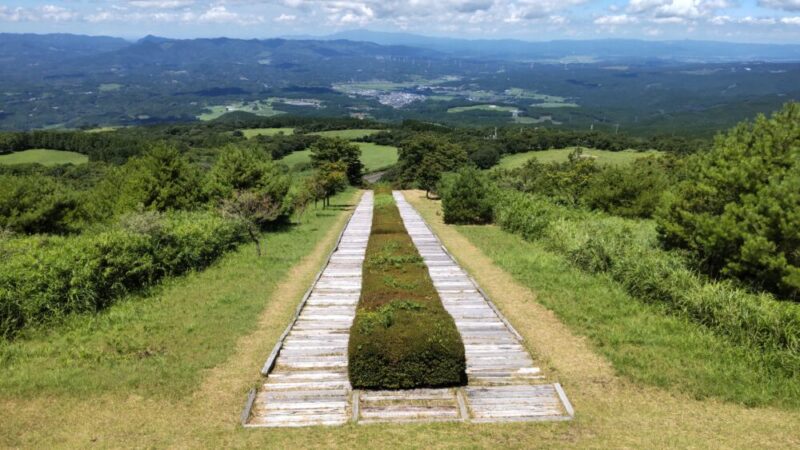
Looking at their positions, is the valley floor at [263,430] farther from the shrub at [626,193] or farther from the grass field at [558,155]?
the grass field at [558,155]

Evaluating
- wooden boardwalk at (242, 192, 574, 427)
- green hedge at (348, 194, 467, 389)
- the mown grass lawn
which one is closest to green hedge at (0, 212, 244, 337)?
wooden boardwalk at (242, 192, 574, 427)

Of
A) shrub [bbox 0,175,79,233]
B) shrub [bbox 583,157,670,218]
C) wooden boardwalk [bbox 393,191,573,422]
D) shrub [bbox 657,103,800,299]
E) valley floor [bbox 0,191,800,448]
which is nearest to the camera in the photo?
valley floor [bbox 0,191,800,448]

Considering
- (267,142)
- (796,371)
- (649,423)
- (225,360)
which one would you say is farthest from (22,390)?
(267,142)

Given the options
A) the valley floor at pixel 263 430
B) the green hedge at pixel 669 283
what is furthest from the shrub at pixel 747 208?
Result: the valley floor at pixel 263 430

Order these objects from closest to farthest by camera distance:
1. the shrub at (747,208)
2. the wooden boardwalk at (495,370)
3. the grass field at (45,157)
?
1. the wooden boardwalk at (495,370)
2. the shrub at (747,208)
3. the grass field at (45,157)

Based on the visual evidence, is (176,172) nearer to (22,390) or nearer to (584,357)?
(22,390)

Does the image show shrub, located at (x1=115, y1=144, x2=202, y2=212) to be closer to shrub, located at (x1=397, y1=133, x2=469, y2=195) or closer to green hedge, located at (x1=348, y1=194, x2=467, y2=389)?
green hedge, located at (x1=348, y1=194, x2=467, y2=389)
